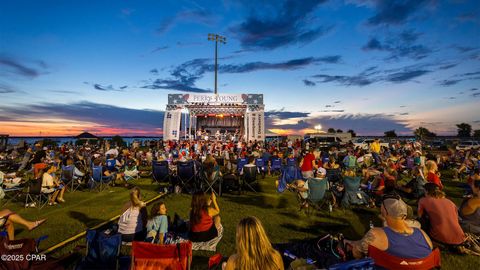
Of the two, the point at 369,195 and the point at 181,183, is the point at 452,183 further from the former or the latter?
the point at 181,183

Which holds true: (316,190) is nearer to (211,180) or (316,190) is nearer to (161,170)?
(211,180)

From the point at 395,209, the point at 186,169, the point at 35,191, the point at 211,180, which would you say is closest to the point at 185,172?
the point at 186,169

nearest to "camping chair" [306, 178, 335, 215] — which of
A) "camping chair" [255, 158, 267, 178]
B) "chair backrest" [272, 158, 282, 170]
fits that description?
"camping chair" [255, 158, 267, 178]

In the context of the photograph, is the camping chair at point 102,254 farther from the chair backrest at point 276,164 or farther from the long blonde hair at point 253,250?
the chair backrest at point 276,164

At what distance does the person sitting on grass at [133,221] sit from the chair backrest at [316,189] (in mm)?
3735

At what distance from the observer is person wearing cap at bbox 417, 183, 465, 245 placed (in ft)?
12.4

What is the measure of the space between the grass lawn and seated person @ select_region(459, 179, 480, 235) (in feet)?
1.55

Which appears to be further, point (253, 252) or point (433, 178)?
→ point (433, 178)

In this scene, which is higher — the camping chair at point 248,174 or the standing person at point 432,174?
the standing person at point 432,174

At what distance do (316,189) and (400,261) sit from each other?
369 cm

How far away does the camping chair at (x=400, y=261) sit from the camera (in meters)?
2.33

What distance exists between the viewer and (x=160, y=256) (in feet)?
8.77

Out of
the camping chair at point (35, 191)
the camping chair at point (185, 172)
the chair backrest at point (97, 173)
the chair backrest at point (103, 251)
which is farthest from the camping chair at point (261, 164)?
the chair backrest at point (103, 251)

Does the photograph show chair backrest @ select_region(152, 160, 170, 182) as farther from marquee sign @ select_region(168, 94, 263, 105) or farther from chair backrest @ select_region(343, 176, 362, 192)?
marquee sign @ select_region(168, 94, 263, 105)
